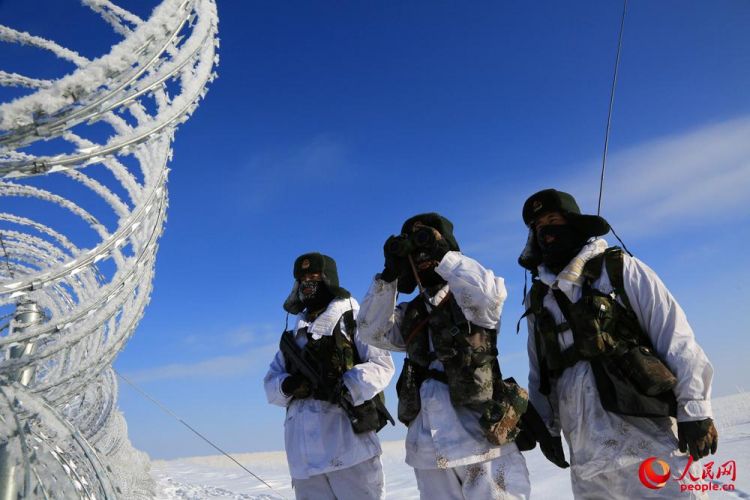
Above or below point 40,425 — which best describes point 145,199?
→ above

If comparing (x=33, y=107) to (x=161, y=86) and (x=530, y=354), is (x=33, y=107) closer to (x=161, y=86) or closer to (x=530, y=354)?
(x=161, y=86)

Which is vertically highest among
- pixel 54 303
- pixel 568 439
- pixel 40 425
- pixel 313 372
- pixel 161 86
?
pixel 54 303

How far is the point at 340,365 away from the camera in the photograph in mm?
4047

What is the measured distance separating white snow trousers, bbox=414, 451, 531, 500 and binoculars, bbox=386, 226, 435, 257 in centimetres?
120

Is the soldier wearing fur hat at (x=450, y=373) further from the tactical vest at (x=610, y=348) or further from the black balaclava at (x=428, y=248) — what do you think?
the tactical vest at (x=610, y=348)

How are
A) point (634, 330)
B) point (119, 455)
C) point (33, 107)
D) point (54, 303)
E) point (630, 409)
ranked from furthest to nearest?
point (119, 455) < point (54, 303) < point (634, 330) < point (630, 409) < point (33, 107)

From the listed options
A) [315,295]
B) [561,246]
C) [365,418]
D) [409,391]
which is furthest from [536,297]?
[315,295]

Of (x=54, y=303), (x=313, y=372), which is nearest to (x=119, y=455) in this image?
(x=54, y=303)

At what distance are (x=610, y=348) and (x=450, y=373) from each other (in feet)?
2.74

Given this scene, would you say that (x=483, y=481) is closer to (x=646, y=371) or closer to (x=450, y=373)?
(x=450, y=373)

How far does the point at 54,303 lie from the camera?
4.27 metres

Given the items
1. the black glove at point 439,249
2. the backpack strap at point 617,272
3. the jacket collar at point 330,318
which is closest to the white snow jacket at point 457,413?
the black glove at point 439,249

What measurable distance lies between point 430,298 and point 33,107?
238cm

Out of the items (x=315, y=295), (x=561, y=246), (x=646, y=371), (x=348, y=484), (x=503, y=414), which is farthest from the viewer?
(x=315, y=295)
